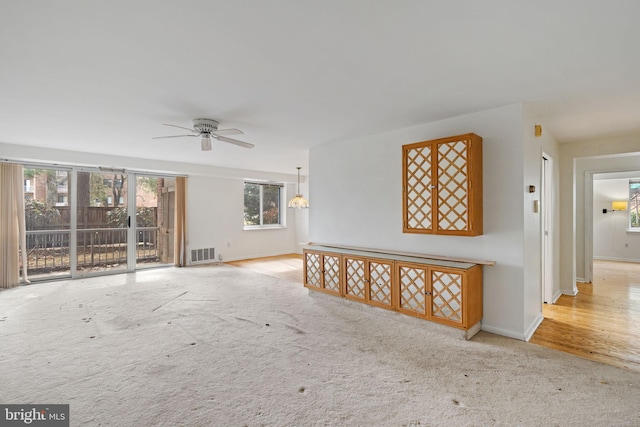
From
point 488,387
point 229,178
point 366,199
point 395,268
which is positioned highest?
point 229,178

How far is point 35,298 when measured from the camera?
14.1 feet

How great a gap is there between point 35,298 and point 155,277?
1658mm

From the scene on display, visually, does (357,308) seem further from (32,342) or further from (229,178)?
(229,178)

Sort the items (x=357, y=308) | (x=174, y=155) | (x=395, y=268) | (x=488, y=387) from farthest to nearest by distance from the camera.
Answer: (x=174, y=155), (x=357, y=308), (x=395, y=268), (x=488, y=387)

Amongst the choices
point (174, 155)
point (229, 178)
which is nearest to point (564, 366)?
point (174, 155)

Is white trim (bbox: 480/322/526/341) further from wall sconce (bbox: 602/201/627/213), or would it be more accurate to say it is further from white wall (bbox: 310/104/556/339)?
wall sconce (bbox: 602/201/627/213)

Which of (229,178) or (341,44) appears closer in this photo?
(341,44)

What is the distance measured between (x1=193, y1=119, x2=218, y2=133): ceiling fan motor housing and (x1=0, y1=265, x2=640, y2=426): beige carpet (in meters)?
2.18

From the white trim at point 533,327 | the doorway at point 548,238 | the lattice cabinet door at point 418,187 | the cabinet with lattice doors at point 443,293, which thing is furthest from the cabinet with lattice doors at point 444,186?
the doorway at point 548,238

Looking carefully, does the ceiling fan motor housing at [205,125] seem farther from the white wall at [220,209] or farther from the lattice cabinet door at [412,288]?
the white wall at [220,209]

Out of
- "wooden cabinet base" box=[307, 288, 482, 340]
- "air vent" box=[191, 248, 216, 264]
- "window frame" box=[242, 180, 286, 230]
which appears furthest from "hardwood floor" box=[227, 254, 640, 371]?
"window frame" box=[242, 180, 286, 230]

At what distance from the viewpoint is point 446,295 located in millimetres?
3066

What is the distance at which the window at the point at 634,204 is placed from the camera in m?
7.14

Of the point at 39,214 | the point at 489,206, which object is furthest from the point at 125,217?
the point at 489,206
